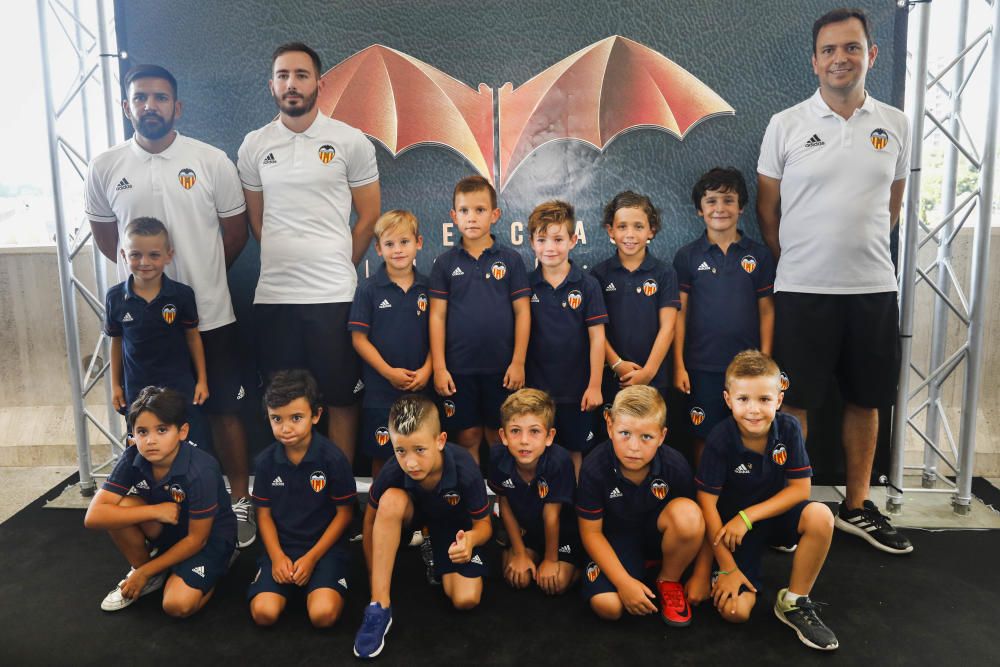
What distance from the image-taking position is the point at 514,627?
211 cm

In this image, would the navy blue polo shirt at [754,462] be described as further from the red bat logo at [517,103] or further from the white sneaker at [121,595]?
the white sneaker at [121,595]

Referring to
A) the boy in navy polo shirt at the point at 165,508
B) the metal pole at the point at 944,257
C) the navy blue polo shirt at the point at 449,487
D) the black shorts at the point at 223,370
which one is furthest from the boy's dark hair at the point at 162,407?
the metal pole at the point at 944,257

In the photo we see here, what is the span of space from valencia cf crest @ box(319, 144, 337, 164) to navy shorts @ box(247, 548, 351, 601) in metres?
1.43

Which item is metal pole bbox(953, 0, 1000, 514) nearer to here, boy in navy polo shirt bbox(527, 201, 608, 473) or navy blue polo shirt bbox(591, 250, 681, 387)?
navy blue polo shirt bbox(591, 250, 681, 387)

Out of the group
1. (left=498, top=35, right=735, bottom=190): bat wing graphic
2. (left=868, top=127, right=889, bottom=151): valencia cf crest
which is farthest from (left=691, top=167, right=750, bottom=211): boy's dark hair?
(left=868, top=127, right=889, bottom=151): valencia cf crest

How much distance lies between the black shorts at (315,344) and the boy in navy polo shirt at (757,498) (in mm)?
1363

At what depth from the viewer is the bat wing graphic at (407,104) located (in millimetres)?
3051

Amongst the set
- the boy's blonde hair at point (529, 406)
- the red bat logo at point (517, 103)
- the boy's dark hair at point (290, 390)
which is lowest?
the boy's blonde hair at point (529, 406)

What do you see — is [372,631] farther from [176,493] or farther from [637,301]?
[637,301]

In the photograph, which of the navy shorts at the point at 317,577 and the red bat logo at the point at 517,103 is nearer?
the navy shorts at the point at 317,577

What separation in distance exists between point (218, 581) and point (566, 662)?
4.10ft

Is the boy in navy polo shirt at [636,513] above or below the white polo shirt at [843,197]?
below

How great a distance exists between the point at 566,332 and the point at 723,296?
63cm

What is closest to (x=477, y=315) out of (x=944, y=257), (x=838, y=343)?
(x=838, y=343)
